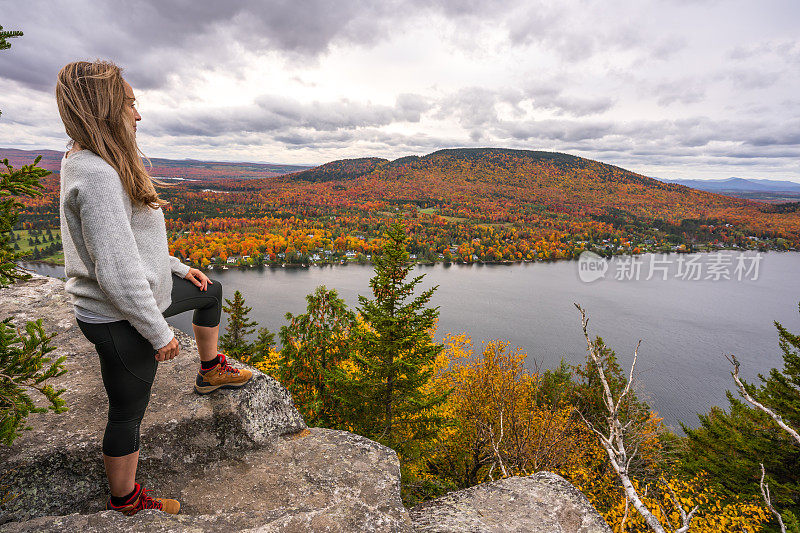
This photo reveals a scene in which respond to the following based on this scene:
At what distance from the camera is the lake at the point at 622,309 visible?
40250 millimetres

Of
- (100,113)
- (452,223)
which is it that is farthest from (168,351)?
(452,223)

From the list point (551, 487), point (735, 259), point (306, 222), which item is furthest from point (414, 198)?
point (551, 487)

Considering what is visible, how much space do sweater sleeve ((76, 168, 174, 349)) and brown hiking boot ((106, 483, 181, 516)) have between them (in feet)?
4.80

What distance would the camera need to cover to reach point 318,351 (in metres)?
13.8

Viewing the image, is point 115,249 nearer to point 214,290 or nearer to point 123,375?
point 123,375

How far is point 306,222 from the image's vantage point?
125625mm

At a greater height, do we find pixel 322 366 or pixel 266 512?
pixel 266 512

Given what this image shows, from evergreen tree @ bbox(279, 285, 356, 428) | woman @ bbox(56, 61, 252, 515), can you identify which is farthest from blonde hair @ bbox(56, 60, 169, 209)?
evergreen tree @ bbox(279, 285, 356, 428)

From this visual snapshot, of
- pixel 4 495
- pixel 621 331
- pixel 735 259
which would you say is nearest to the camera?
pixel 4 495

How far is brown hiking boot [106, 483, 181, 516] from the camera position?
2576 mm

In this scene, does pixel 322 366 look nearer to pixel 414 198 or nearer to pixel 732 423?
pixel 732 423

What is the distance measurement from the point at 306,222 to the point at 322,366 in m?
117

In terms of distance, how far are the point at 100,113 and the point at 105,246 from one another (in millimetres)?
772

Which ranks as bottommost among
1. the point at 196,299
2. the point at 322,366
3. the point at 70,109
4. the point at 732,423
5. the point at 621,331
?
the point at 621,331
